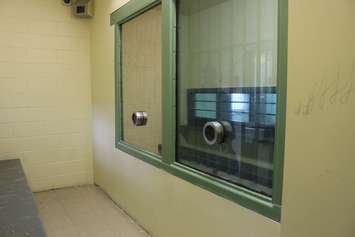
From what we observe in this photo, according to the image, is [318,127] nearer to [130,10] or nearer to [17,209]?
[17,209]

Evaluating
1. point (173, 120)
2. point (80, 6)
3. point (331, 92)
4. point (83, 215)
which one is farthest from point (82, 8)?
point (331, 92)

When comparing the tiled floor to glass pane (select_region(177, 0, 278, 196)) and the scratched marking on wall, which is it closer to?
glass pane (select_region(177, 0, 278, 196))

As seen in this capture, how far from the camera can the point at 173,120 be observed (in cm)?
239

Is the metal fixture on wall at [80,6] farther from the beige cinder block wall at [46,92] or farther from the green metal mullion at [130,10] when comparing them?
the green metal mullion at [130,10]

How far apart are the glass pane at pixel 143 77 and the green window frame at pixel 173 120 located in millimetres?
68

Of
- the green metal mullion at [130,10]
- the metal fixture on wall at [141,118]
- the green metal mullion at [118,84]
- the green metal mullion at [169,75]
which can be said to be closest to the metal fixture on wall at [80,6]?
the green metal mullion at [130,10]

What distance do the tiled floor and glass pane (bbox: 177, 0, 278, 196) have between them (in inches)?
43.6

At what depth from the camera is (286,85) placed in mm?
1428

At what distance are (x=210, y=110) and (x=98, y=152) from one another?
2323 millimetres

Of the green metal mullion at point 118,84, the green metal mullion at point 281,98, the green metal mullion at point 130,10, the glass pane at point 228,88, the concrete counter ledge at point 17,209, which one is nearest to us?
the green metal mullion at point 281,98

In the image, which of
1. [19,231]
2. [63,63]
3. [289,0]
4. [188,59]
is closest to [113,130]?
[63,63]

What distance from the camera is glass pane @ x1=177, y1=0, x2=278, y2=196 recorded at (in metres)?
→ 1.74

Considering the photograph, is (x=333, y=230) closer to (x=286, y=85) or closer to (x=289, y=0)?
(x=286, y=85)

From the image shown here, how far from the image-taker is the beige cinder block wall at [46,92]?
370cm
